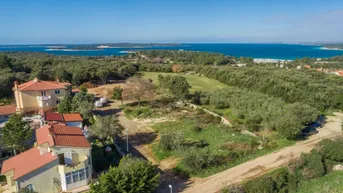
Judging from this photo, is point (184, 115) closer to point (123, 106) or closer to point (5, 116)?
point (123, 106)

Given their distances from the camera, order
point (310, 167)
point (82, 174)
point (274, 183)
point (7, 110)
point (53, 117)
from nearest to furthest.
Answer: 1. point (82, 174)
2. point (274, 183)
3. point (310, 167)
4. point (53, 117)
5. point (7, 110)

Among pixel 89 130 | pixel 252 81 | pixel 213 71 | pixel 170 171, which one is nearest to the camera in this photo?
pixel 170 171

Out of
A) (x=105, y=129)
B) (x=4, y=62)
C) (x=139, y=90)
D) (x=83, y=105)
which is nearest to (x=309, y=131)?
(x=105, y=129)

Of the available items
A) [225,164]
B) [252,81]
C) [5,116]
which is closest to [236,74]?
[252,81]

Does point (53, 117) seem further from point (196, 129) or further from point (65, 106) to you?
point (196, 129)

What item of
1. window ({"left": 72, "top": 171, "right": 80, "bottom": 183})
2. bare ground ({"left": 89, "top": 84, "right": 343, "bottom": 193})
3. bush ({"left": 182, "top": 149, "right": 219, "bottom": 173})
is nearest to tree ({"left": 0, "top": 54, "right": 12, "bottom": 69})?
bare ground ({"left": 89, "top": 84, "right": 343, "bottom": 193})

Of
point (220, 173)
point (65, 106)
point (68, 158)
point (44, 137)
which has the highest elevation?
point (44, 137)

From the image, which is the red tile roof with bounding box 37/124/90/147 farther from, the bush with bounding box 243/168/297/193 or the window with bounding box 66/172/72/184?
the bush with bounding box 243/168/297/193
